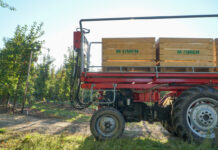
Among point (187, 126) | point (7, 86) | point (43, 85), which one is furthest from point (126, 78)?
point (43, 85)

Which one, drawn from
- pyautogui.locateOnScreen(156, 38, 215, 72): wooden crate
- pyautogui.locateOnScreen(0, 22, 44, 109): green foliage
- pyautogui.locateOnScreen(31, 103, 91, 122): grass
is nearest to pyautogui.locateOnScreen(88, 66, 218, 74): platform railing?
pyautogui.locateOnScreen(156, 38, 215, 72): wooden crate

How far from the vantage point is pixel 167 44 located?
4.59m

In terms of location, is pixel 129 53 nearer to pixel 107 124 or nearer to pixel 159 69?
pixel 159 69

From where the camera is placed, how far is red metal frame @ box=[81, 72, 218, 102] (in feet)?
14.8

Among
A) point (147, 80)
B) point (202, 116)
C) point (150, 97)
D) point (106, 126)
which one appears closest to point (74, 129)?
point (106, 126)

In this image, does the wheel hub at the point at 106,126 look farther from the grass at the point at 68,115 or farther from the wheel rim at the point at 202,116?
the grass at the point at 68,115

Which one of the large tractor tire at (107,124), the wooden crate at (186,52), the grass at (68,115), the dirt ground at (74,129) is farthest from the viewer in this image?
the grass at (68,115)

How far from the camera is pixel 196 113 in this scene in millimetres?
4348

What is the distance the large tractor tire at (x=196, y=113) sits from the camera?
13.7 ft

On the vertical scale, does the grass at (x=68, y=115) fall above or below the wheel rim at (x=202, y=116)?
below

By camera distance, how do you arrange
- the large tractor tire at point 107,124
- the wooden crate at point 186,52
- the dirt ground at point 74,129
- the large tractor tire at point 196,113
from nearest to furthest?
the large tractor tire at point 196,113
the large tractor tire at point 107,124
the wooden crate at point 186,52
the dirt ground at point 74,129

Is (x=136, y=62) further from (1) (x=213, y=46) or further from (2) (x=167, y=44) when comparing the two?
(1) (x=213, y=46)

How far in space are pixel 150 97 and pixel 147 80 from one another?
73 centimetres

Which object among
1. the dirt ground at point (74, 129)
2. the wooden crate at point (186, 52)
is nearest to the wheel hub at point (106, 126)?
the dirt ground at point (74, 129)
